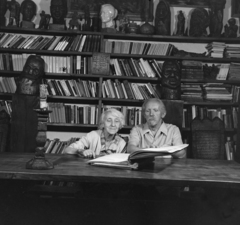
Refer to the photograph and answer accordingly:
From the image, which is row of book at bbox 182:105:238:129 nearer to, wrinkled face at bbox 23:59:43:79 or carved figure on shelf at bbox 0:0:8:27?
wrinkled face at bbox 23:59:43:79

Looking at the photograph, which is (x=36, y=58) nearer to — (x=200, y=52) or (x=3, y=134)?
(x=3, y=134)

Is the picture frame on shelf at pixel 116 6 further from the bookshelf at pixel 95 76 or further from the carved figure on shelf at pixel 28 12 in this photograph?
the carved figure on shelf at pixel 28 12

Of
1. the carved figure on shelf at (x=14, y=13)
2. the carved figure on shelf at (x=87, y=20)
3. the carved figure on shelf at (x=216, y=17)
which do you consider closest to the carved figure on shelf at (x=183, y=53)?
the carved figure on shelf at (x=216, y=17)

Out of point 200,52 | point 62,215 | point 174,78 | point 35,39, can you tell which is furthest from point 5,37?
point 62,215

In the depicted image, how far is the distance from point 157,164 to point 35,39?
3.03m

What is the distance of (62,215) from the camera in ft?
8.77

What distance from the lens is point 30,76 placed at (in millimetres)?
4930

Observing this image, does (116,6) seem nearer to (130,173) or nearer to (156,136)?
(156,136)

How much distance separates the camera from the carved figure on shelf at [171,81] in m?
4.98

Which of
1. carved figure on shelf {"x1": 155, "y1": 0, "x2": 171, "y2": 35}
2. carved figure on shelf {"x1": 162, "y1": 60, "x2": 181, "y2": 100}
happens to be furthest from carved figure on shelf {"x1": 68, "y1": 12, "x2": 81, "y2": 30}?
carved figure on shelf {"x1": 162, "y1": 60, "x2": 181, "y2": 100}

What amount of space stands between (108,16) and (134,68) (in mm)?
699

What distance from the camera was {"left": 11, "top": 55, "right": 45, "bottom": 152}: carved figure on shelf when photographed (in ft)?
16.0

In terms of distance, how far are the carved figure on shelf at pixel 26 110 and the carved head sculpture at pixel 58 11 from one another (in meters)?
0.63

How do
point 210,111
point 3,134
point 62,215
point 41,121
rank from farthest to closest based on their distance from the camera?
point 210,111 < point 3,134 < point 62,215 < point 41,121
